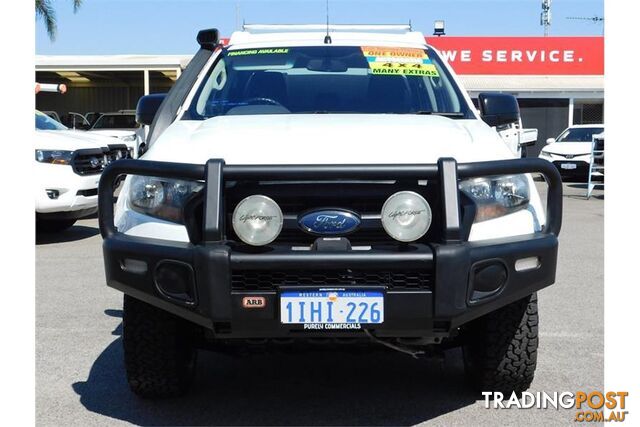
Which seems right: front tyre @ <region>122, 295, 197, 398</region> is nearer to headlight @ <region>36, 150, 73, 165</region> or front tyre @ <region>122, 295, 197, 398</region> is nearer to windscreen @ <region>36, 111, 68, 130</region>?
headlight @ <region>36, 150, 73, 165</region>

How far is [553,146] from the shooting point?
20.2 metres

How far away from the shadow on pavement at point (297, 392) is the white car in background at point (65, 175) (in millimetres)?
4837

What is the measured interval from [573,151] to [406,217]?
17504 millimetres

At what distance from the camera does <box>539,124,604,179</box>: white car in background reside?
1933cm

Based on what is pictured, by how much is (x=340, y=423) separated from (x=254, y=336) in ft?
2.22

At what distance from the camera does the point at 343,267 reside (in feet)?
9.87

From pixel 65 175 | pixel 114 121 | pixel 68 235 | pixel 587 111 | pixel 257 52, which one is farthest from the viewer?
pixel 587 111

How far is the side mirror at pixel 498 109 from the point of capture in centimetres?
461

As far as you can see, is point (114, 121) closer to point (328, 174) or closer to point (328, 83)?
point (328, 83)

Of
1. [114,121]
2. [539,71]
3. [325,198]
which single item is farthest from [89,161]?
[539,71]

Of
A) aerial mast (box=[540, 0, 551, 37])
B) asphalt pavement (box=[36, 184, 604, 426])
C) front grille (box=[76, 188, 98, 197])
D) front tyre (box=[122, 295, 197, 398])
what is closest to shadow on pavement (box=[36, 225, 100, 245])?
front grille (box=[76, 188, 98, 197])

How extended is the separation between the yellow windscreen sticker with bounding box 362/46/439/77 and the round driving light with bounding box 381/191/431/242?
1746 millimetres
